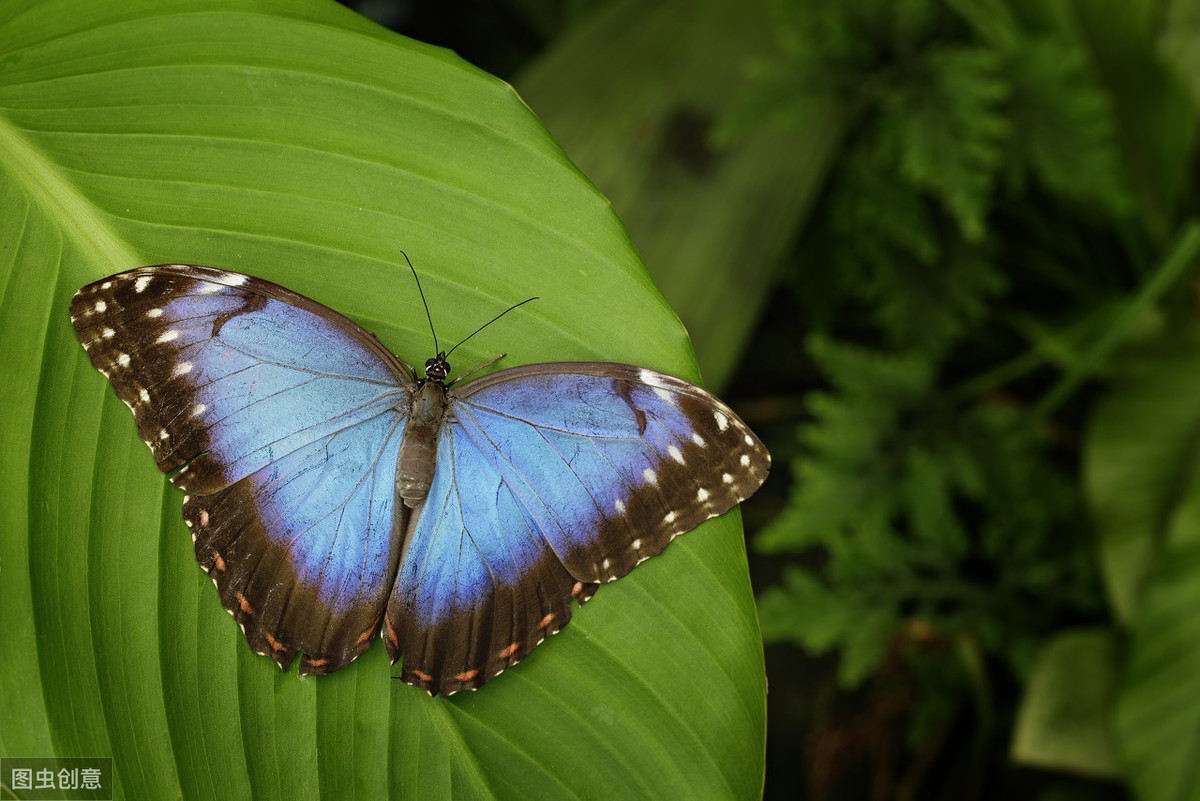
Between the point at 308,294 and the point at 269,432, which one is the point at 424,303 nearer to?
the point at 308,294

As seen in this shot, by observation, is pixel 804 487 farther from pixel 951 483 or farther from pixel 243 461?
pixel 243 461

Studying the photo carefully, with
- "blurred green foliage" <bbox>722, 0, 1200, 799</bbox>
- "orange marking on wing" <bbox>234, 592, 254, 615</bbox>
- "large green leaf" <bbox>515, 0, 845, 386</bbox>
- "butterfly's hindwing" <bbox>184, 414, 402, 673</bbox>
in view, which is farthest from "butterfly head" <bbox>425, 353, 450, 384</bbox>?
"blurred green foliage" <bbox>722, 0, 1200, 799</bbox>

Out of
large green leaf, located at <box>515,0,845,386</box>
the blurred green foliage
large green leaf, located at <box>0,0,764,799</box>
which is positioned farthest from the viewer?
large green leaf, located at <box>515,0,845,386</box>

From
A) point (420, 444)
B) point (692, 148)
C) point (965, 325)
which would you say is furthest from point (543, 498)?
point (965, 325)

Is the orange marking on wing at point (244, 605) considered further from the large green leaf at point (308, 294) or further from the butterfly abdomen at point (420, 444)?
the butterfly abdomen at point (420, 444)

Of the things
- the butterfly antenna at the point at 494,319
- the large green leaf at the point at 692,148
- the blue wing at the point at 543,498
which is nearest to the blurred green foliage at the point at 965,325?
the large green leaf at the point at 692,148

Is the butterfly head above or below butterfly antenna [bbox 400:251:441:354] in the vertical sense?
below

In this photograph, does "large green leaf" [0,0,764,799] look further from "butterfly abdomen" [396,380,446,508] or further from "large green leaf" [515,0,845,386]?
"large green leaf" [515,0,845,386]
